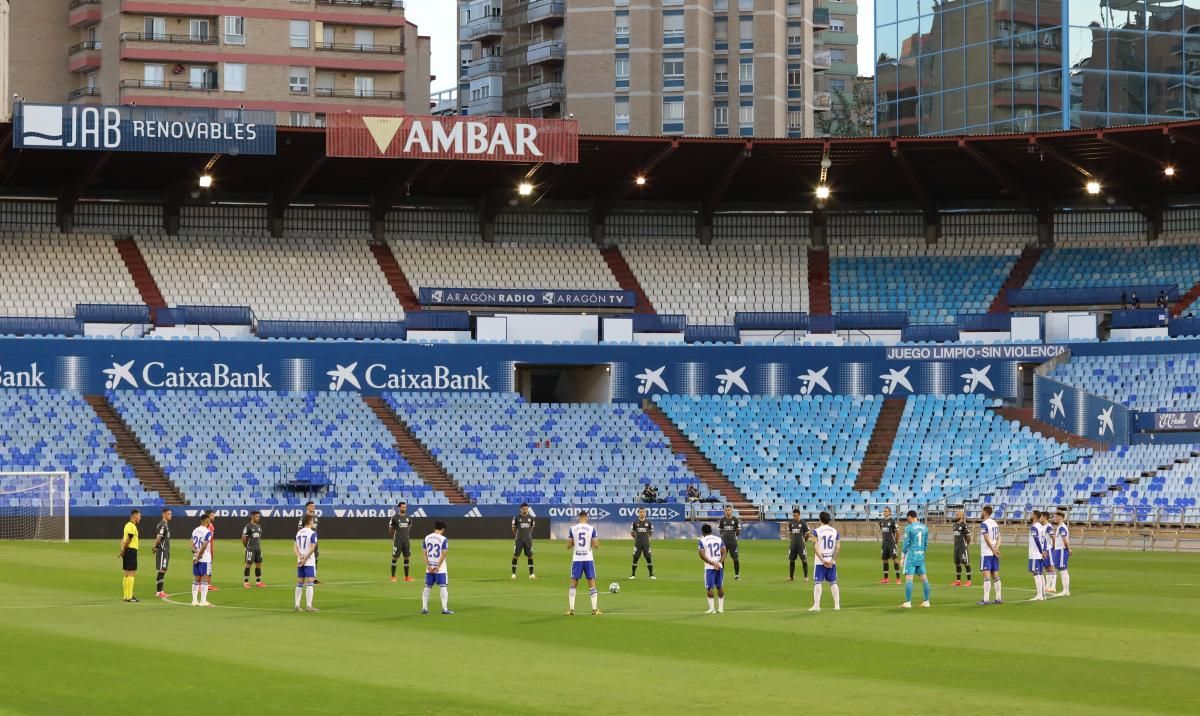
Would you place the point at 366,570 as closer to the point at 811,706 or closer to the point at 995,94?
the point at 811,706

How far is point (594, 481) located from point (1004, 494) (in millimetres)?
14314

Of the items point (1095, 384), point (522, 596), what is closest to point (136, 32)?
point (1095, 384)

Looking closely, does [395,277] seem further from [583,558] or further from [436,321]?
[583,558]

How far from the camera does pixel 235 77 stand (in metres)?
96.2

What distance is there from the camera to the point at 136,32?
95.1 m

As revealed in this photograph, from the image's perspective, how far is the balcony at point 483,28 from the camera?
398ft

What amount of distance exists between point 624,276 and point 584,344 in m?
5.43

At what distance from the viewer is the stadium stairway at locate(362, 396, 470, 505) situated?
59.5 metres

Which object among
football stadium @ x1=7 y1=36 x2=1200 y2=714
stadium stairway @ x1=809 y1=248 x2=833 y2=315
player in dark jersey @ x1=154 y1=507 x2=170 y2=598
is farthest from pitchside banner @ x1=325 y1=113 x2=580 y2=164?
player in dark jersey @ x1=154 y1=507 x2=170 y2=598

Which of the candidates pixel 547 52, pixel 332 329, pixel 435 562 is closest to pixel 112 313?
pixel 332 329

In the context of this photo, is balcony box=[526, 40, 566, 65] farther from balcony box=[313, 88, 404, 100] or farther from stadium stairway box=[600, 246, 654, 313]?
stadium stairway box=[600, 246, 654, 313]

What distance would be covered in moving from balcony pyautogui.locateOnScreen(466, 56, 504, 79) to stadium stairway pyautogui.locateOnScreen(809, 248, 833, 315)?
5234 cm

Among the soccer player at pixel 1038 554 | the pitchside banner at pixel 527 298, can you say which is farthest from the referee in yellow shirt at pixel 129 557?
the pitchside banner at pixel 527 298

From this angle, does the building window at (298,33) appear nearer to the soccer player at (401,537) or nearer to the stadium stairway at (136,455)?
the stadium stairway at (136,455)
